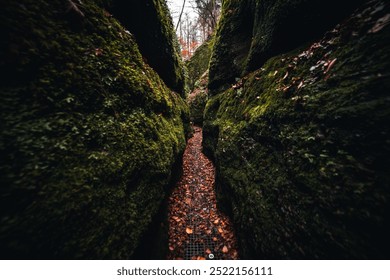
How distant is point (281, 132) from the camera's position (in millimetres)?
2576

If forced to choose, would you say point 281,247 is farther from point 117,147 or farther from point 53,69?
point 53,69

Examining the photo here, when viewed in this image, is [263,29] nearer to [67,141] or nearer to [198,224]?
[67,141]

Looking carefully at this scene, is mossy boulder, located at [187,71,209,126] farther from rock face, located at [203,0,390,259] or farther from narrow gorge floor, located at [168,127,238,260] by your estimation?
rock face, located at [203,0,390,259]

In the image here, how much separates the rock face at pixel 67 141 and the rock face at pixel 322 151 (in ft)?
6.60

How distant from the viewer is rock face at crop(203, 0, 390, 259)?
4.71ft

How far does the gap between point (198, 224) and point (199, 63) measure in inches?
811

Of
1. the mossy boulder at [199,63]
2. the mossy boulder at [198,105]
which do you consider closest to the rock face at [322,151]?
the mossy boulder at [198,105]

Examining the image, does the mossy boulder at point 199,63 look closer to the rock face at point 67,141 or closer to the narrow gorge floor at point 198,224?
the narrow gorge floor at point 198,224

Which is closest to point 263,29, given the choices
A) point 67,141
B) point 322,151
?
point 322,151

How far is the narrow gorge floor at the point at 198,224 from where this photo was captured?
10.3ft

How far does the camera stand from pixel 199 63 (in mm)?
20516

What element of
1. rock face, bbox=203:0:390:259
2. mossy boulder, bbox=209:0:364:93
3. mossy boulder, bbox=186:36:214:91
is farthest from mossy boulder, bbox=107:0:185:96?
mossy boulder, bbox=186:36:214:91

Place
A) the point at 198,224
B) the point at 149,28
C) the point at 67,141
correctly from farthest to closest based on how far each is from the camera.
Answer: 1. the point at 149,28
2. the point at 198,224
3. the point at 67,141

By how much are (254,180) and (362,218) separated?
1.62 meters
